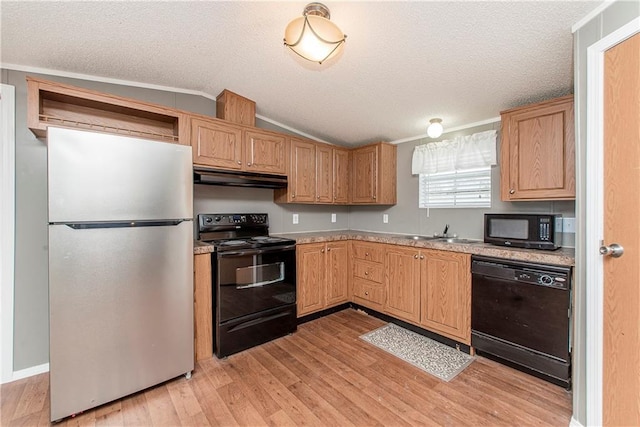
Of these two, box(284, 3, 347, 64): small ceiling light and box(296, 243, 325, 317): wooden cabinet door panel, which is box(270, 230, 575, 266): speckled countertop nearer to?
box(296, 243, 325, 317): wooden cabinet door panel

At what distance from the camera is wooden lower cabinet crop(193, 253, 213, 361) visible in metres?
2.24

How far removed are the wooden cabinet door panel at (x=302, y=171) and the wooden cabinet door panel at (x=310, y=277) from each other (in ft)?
2.06

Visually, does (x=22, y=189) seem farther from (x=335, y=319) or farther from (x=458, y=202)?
(x=458, y=202)

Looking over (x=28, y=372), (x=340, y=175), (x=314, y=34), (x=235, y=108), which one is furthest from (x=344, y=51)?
(x=28, y=372)

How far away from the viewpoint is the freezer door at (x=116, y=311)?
5.30ft

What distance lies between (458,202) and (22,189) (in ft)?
12.8

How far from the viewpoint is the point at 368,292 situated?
10.6 ft

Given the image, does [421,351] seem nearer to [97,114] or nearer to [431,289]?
[431,289]

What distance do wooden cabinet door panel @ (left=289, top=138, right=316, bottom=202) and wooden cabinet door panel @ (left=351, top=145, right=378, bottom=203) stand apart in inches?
26.1

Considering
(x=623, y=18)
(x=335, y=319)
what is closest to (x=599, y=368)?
(x=623, y=18)

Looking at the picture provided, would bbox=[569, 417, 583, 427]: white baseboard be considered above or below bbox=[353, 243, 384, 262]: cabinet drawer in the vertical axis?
below

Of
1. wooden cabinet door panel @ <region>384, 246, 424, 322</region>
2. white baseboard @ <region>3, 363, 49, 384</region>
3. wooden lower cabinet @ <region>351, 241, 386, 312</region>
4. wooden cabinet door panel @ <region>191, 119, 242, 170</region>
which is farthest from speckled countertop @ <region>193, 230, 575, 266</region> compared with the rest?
white baseboard @ <region>3, 363, 49, 384</region>

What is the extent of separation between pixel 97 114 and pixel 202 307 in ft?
6.02

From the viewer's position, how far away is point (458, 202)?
9.82 feet
